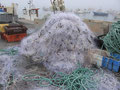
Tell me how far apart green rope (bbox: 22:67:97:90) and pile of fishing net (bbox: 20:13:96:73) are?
0.24m

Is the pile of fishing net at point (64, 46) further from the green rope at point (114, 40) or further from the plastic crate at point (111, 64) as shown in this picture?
the green rope at point (114, 40)

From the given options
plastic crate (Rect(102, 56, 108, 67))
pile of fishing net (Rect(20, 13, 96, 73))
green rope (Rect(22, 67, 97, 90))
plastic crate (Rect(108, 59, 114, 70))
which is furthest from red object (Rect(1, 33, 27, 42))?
plastic crate (Rect(108, 59, 114, 70))

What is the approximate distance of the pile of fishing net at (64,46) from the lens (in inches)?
148

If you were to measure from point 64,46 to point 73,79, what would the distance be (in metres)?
1.21

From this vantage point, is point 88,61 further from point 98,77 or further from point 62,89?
point 62,89

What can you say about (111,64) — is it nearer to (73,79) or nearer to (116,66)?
(116,66)

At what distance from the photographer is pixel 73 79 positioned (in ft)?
10.4

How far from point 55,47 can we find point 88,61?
118 centimetres

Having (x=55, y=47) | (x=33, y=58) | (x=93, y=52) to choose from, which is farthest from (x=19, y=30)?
(x=93, y=52)

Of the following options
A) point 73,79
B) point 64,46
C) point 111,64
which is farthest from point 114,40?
point 73,79

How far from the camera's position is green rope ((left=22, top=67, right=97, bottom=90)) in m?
2.95

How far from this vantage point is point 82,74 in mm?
3373

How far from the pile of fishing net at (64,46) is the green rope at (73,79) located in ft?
0.79

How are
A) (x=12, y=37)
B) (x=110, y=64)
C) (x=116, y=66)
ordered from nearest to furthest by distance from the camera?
(x=116, y=66) → (x=110, y=64) → (x=12, y=37)
